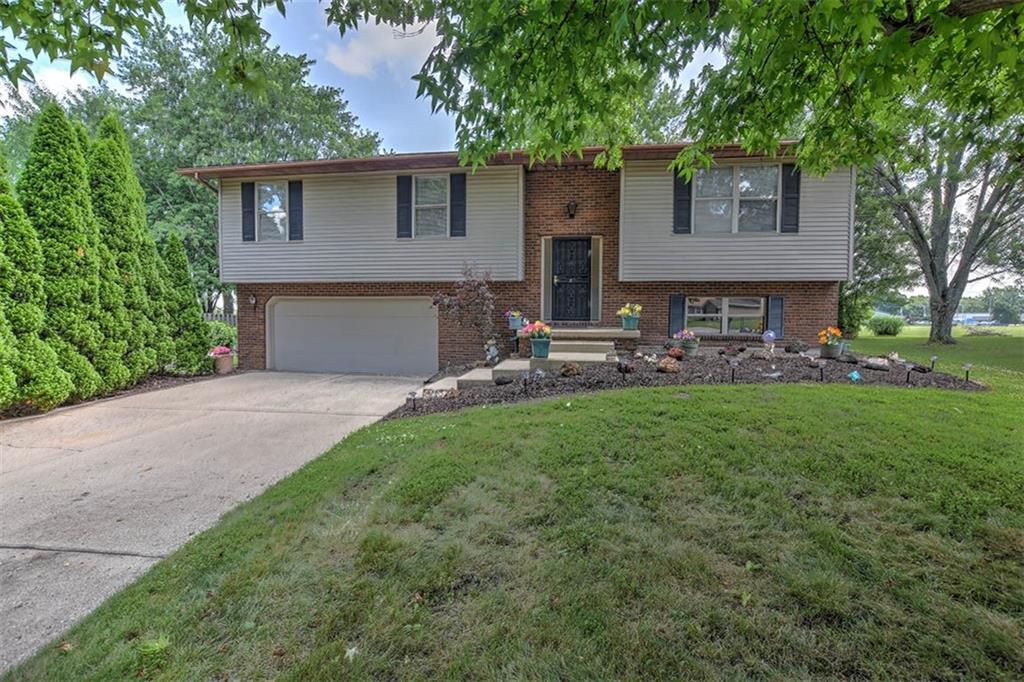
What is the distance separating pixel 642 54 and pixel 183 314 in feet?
34.1

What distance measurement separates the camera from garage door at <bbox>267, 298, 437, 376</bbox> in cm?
1095

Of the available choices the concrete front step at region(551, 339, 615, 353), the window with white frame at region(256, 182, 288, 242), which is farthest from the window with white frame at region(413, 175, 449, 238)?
the concrete front step at region(551, 339, 615, 353)

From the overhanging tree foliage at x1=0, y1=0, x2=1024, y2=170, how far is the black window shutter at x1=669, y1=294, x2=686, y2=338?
5311 millimetres

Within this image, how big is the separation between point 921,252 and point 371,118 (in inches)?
930

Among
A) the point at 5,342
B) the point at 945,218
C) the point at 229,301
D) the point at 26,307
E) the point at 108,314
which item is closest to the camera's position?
the point at 5,342

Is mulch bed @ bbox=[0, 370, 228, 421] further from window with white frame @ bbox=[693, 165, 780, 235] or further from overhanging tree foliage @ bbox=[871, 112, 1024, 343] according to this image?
overhanging tree foliage @ bbox=[871, 112, 1024, 343]

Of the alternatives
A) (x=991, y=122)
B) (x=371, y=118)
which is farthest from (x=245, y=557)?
(x=371, y=118)

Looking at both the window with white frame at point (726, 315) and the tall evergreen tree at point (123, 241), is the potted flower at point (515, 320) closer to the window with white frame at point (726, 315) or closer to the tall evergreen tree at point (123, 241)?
the window with white frame at point (726, 315)

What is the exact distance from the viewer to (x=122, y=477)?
14.6 ft

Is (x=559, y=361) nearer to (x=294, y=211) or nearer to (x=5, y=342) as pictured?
(x=294, y=211)

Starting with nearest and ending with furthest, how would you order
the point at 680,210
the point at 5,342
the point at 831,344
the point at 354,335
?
1. the point at 5,342
2. the point at 831,344
3. the point at 680,210
4. the point at 354,335

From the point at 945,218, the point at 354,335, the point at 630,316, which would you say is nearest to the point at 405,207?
the point at 354,335

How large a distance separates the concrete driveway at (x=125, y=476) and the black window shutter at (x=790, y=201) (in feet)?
25.9

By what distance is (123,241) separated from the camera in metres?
8.62
